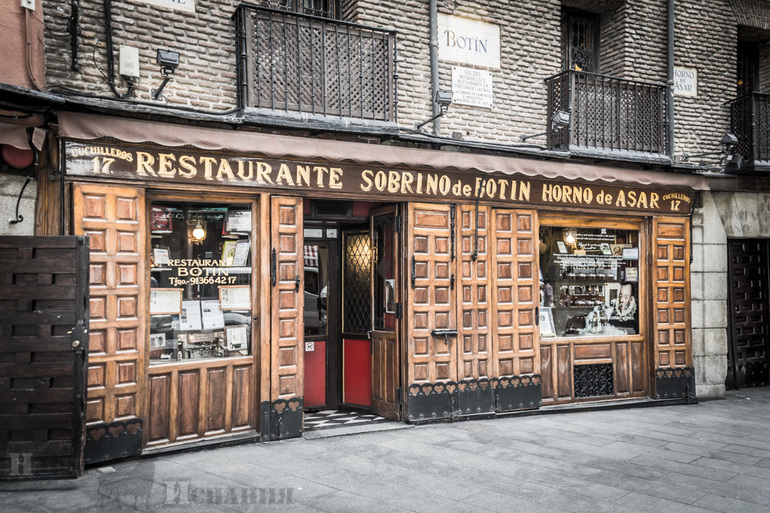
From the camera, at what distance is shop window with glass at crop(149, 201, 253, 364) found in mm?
7195

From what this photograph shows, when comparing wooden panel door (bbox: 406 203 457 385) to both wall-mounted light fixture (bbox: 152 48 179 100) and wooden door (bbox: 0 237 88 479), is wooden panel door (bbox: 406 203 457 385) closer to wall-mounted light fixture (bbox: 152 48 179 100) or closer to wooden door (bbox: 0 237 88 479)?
wall-mounted light fixture (bbox: 152 48 179 100)

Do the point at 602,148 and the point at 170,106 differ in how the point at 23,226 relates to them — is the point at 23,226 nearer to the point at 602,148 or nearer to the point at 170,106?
the point at 170,106

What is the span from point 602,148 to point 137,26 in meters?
6.81

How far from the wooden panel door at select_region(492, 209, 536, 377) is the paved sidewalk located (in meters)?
1.05

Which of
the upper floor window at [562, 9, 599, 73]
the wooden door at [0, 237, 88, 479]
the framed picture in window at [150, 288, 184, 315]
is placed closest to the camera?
the wooden door at [0, 237, 88, 479]

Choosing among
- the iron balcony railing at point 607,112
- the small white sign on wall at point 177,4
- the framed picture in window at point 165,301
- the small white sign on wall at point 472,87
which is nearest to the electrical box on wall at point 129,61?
the small white sign on wall at point 177,4

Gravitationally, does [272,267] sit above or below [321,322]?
above

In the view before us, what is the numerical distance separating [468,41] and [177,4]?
420 cm

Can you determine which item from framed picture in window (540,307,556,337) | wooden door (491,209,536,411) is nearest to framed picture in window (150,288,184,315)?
wooden door (491,209,536,411)

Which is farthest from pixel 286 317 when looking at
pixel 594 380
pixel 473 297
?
pixel 594 380

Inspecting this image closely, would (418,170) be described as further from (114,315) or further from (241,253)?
(114,315)

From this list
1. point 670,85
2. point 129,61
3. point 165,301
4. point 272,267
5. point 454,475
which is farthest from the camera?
point 670,85

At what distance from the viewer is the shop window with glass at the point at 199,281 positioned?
7195 mm

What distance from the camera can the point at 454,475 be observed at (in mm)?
6191
